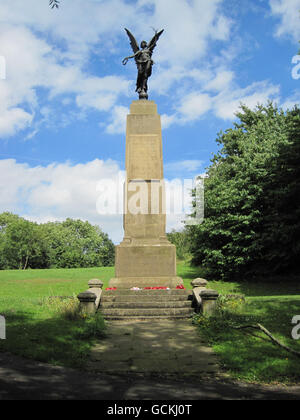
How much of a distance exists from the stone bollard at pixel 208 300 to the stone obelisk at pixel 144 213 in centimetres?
401

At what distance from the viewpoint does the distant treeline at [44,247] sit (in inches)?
2694

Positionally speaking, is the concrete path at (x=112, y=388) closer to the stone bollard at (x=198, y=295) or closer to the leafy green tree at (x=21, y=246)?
the stone bollard at (x=198, y=295)

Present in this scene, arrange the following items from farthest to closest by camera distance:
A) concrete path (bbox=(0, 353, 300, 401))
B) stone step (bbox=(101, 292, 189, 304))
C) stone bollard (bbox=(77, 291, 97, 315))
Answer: stone step (bbox=(101, 292, 189, 304)), stone bollard (bbox=(77, 291, 97, 315)), concrete path (bbox=(0, 353, 300, 401))

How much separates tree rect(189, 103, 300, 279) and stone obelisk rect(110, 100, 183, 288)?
8.02m

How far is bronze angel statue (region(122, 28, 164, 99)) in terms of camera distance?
18109 mm

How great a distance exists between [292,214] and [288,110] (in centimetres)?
1938

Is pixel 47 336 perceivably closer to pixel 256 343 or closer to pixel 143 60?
pixel 256 343

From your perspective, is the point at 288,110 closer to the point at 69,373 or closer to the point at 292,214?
the point at 292,214

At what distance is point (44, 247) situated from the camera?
72.2m

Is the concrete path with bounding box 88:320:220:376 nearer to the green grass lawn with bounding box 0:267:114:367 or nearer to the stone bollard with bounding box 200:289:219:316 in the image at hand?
the green grass lawn with bounding box 0:267:114:367

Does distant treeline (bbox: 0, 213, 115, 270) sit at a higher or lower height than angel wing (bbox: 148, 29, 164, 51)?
Result: lower

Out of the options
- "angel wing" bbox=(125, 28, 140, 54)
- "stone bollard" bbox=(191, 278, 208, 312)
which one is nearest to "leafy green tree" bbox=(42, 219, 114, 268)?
"angel wing" bbox=(125, 28, 140, 54)
